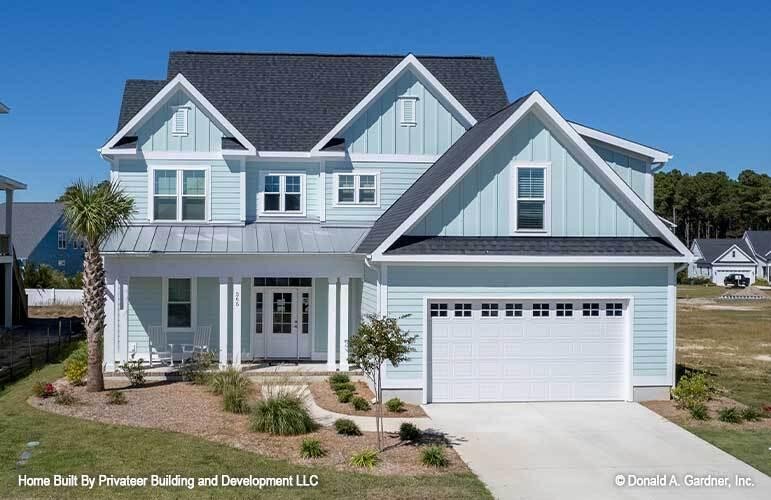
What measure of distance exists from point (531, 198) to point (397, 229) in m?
3.30

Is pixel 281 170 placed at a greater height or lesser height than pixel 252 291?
greater

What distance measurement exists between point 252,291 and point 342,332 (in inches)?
134

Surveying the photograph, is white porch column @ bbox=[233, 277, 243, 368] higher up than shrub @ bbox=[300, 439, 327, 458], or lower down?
higher up

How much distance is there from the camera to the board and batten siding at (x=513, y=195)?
17.0 meters

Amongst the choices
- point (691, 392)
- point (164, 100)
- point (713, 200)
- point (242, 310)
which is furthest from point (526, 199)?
point (713, 200)

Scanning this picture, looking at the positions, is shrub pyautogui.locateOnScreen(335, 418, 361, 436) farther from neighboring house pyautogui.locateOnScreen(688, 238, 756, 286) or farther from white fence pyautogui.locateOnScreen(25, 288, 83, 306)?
neighboring house pyautogui.locateOnScreen(688, 238, 756, 286)

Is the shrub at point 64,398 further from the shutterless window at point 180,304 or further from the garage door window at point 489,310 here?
the garage door window at point 489,310

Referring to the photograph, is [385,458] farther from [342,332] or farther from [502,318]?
[342,332]

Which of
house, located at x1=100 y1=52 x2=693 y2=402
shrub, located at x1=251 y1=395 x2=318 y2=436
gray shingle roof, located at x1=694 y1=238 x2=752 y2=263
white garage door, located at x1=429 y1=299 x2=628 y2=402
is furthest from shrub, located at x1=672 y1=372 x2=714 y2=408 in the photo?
gray shingle roof, located at x1=694 y1=238 x2=752 y2=263

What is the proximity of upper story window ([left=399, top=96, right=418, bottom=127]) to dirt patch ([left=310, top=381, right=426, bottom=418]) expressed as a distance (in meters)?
7.98

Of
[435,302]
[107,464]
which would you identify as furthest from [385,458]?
[435,302]

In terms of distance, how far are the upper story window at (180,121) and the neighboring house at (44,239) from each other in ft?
131

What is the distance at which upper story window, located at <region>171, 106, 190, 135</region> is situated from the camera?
21.2m

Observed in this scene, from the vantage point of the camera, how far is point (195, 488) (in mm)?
10414
